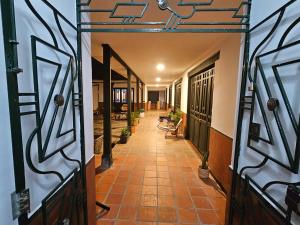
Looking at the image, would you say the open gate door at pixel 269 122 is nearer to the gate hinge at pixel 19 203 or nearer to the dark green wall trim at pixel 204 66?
the gate hinge at pixel 19 203

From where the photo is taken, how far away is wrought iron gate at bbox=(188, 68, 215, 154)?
341 cm

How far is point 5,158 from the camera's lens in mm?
653

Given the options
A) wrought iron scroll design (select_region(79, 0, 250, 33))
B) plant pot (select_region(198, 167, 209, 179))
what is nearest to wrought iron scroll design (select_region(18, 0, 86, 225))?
wrought iron scroll design (select_region(79, 0, 250, 33))

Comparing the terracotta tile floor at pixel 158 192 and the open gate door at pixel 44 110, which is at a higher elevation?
the open gate door at pixel 44 110

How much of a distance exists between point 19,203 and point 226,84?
8.55ft

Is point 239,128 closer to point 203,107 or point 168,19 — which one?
point 168,19

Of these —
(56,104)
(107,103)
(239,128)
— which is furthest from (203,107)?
(56,104)

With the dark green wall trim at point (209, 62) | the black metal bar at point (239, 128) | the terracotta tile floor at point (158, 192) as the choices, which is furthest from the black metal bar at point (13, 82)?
the dark green wall trim at point (209, 62)

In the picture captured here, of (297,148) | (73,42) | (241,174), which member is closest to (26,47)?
(73,42)

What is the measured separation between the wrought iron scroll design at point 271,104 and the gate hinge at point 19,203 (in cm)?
120

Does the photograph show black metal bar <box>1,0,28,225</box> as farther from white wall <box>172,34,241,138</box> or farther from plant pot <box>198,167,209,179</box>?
plant pot <box>198,167,209,179</box>

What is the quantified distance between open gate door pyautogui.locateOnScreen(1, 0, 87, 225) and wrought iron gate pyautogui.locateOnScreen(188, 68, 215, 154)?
2793 millimetres

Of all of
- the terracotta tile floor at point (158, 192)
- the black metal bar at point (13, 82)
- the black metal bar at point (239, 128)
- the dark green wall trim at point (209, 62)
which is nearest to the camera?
the black metal bar at point (13, 82)

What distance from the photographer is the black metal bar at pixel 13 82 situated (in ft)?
2.02
